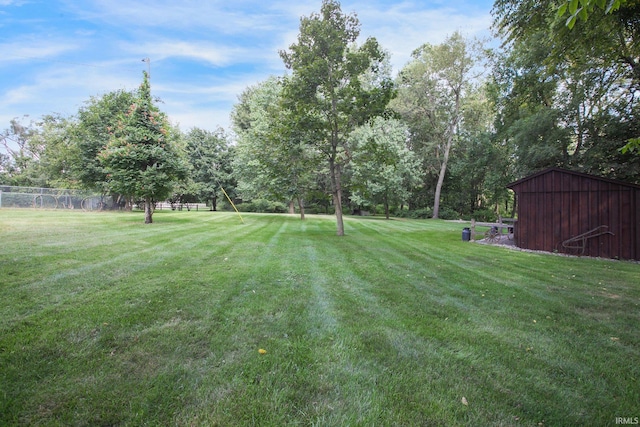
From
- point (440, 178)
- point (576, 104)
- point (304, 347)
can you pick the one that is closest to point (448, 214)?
point (440, 178)

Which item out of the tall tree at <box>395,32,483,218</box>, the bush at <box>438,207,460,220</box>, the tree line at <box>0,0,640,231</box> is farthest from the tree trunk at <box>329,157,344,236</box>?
the bush at <box>438,207,460,220</box>

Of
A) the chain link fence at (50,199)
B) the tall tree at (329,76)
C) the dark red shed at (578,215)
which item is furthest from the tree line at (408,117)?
the dark red shed at (578,215)

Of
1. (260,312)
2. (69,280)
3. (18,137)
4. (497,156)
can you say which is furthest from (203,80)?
(18,137)

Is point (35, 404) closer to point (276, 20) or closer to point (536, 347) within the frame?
point (536, 347)

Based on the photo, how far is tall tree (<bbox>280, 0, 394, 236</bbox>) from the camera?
35.1 feet

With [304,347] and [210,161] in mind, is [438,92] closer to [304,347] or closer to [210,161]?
[210,161]

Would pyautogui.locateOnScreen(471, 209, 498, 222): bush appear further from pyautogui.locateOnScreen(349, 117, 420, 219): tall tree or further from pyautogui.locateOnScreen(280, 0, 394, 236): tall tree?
pyautogui.locateOnScreen(280, 0, 394, 236): tall tree

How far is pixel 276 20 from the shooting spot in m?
12.6

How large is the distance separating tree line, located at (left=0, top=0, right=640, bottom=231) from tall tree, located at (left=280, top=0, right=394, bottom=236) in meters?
0.05

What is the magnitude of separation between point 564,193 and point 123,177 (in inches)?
734

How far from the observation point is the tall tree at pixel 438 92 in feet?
92.4

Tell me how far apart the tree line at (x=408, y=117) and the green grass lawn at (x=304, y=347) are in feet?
8.58

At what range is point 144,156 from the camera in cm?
1476

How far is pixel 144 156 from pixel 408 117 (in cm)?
2707
